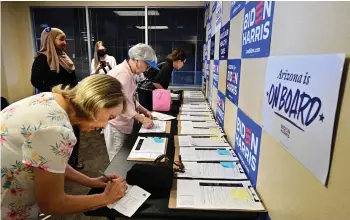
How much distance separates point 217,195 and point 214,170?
21cm

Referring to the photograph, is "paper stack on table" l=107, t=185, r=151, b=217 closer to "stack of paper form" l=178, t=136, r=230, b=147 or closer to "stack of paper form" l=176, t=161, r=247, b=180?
"stack of paper form" l=176, t=161, r=247, b=180

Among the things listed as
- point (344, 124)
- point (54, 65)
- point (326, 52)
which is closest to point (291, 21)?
point (326, 52)

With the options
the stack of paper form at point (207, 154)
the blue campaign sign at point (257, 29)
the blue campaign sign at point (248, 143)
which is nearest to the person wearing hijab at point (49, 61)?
the stack of paper form at point (207, 154)

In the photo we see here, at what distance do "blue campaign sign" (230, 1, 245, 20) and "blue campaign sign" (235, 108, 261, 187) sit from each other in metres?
0.58

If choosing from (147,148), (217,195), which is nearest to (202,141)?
(147,148)

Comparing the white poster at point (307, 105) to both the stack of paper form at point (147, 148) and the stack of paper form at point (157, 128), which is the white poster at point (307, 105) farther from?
the stack of paper form at point (157, 128)

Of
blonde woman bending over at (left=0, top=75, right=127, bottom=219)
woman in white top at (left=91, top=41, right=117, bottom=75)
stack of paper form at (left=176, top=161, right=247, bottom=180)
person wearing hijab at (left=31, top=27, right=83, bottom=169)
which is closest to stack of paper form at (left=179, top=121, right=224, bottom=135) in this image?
stack of paper form at (left=176, top=161, right=247, bottom=180)

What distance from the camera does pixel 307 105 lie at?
591 millimetres

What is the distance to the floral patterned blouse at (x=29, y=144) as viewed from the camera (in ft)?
2.40

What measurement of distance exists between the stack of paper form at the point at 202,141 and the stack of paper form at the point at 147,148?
126 mm

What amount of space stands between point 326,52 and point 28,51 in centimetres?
539

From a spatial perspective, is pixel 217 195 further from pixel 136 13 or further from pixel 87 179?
pixel 136 13

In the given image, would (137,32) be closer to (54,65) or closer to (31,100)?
(54,65)

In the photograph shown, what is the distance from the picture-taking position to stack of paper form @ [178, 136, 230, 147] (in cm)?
146
